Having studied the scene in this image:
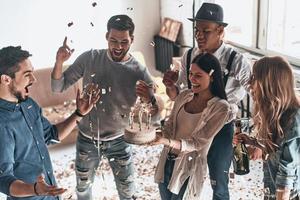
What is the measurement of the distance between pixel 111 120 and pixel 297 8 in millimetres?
1761

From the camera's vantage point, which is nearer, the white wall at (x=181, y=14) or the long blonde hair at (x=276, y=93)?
the long blonde hair at (x=276, y=93)

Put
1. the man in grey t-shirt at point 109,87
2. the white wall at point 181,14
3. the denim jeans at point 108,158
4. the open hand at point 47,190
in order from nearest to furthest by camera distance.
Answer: the open hand at point 47,190 < the man in grey t-shirt at point 109,87 < the denim jeans at point 108,158 < the white wall at point 181,14

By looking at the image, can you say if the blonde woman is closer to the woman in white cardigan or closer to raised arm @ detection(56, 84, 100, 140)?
the woman in white cardigan

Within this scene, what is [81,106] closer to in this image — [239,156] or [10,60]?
[10,60]

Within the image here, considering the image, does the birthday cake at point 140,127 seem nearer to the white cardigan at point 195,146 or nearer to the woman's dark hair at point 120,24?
the white cardigan at point 195,146

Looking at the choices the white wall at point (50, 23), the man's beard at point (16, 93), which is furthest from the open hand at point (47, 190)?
the white wall at point (50, 23)

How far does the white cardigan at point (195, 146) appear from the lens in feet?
5.19

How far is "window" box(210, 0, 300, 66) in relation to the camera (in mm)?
3049

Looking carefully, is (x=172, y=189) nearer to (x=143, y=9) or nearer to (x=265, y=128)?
(x=265, y=128)

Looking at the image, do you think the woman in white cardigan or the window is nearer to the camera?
the woman in white cardigan

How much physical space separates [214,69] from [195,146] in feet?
0.91

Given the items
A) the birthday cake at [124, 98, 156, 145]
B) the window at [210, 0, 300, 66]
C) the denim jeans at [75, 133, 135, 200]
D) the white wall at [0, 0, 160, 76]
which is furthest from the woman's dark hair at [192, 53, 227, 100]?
the white wall at [0, 0, 160, 76]

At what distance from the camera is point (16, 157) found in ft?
4.77

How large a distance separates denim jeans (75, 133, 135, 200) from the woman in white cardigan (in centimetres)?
26
